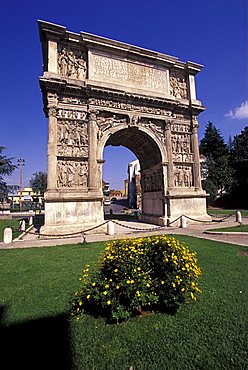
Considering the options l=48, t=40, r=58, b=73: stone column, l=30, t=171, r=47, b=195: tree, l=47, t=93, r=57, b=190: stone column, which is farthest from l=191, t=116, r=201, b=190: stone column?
l=30, t=171, r=47, b=195: tree

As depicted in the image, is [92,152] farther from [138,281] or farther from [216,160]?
[216,160]

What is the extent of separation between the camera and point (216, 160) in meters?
41.8

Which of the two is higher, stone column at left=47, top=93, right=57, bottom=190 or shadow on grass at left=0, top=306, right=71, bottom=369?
stone column at left=47, top=93, right=57, bottom=190

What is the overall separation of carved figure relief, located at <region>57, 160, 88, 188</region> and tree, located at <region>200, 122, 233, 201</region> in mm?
25685

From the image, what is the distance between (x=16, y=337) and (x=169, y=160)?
576 inches

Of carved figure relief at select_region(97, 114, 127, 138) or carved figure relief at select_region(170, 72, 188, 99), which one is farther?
carved figure relief at select_region(170, 72, 188, 99)

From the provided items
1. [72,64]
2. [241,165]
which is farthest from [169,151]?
[241,165]

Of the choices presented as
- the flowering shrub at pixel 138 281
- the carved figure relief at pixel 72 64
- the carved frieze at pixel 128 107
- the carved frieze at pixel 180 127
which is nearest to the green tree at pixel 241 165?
the carved frieze at pixel 180 127

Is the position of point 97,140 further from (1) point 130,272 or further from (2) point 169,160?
(1) point 130,272

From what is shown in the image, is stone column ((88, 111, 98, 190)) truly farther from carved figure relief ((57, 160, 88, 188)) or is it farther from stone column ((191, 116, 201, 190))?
stone column ((191, 116, 201, 190))

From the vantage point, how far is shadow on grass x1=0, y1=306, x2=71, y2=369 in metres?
2.56

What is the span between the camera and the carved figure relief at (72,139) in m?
13.4

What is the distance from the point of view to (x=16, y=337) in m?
3.02

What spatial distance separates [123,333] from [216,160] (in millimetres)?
43204
